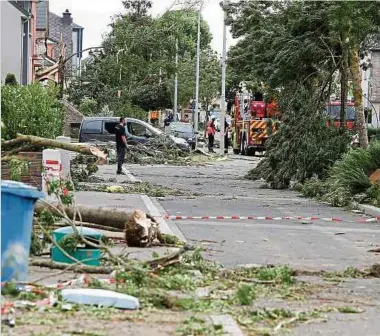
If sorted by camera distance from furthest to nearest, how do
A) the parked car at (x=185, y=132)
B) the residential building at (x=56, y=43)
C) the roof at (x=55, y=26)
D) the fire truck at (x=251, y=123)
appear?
the roof at (x=55, y=26)
the parked car at (x=185, y=132)
the fire truck at (x=251, y=123)
the residential building at (x=56, y=43)

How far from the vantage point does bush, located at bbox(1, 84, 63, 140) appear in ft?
63.6

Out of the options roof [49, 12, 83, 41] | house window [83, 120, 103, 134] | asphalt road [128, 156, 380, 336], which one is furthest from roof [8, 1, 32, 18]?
roof [49, 12, 83, 41]

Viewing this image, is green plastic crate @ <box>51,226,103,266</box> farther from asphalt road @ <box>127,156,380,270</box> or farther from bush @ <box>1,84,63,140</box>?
bush @ <box>1,84,63,140</box>

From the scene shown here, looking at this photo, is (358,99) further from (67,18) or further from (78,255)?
(67,18)

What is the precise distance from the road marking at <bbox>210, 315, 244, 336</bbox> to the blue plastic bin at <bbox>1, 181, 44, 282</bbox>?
1816mm

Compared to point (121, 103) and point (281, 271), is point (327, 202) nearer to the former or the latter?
point (281, 271)

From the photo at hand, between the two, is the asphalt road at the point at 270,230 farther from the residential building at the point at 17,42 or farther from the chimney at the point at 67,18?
the chimney at the point at 67,18

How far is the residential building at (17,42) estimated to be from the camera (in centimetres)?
3177

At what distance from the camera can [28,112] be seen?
1983cm

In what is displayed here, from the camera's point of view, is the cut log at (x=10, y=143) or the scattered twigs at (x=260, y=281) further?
the cut log at (x=10, y=143)

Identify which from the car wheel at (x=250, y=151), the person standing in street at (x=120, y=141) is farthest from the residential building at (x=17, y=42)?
the car wheel at (x=250, y=151)

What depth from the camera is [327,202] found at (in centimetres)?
2433

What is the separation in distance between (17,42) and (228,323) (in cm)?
2799

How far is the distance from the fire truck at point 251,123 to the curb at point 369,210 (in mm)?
26952
